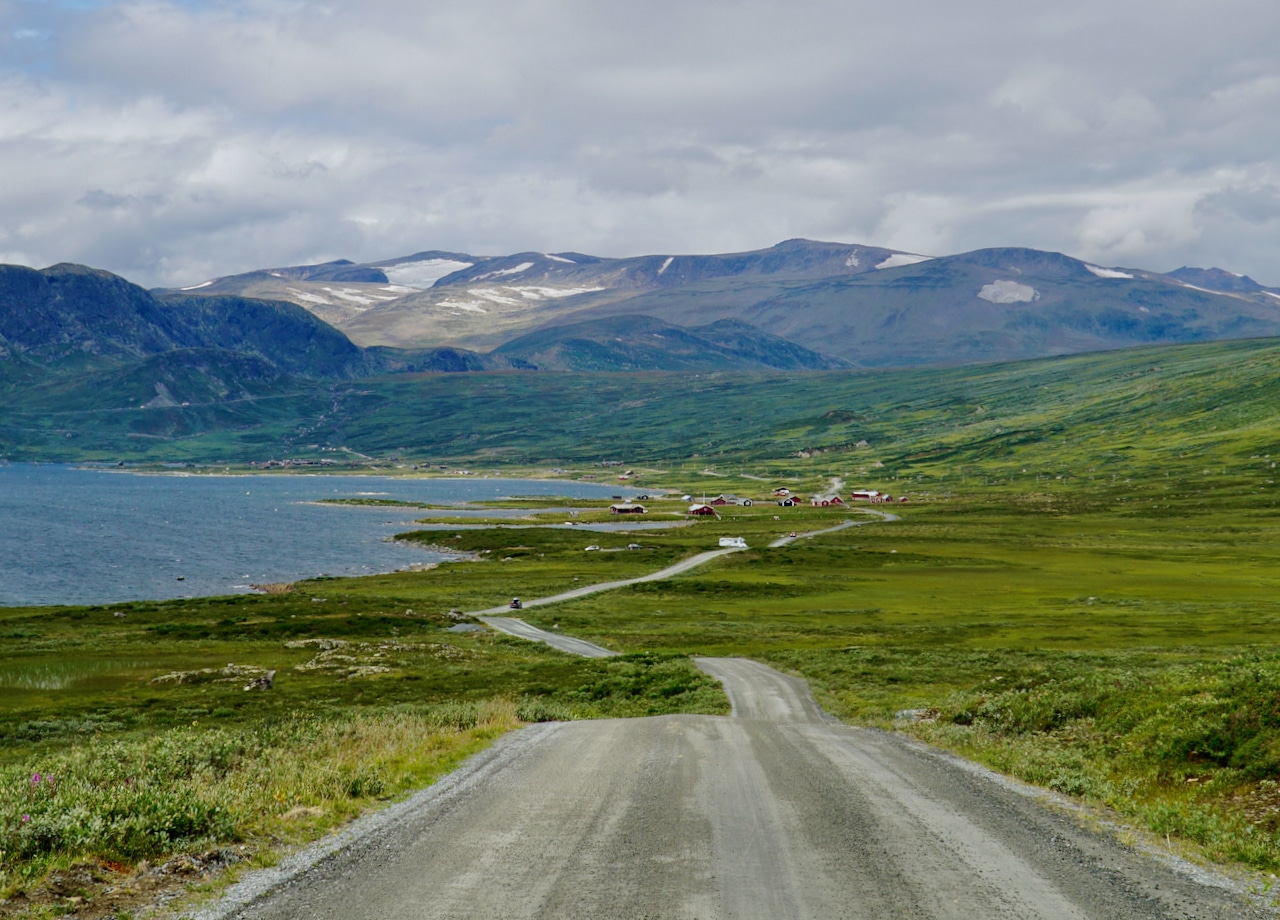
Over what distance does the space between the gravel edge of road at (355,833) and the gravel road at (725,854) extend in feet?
0.21

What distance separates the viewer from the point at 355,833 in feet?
57.3

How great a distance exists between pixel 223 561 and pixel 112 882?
155252 millimetres

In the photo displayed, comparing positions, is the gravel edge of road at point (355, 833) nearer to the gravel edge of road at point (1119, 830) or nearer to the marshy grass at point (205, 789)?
the marshy grass at point (205, 789)

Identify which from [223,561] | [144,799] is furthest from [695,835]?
[223,561]

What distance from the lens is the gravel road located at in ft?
45.2

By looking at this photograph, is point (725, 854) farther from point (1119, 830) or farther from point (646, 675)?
point (646, 675)

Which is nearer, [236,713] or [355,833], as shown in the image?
[355,833]

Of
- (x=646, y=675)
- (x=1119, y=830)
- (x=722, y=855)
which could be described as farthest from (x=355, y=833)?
(x=646, y=675)

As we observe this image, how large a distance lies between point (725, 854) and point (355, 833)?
741 centimetres

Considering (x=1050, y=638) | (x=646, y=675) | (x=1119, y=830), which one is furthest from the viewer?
(x=1050, y=638)

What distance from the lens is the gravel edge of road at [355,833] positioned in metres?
13.6

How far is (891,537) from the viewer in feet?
572

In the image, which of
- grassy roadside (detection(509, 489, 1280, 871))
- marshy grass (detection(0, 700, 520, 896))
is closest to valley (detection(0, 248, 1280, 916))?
marshy grass (detection(0, 700, 520, 896))

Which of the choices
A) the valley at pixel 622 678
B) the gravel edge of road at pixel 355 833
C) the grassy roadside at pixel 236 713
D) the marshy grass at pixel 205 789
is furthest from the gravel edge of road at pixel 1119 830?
the grassy roadside at pixel 236 713
